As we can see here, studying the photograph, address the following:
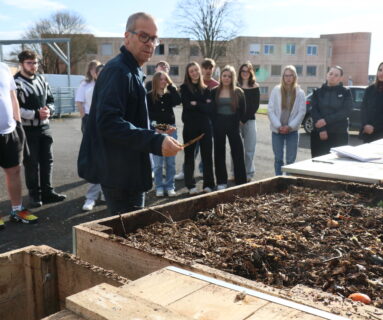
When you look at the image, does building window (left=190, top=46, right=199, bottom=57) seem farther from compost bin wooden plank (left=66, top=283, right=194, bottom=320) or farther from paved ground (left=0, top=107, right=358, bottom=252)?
compost bin wooden plank (left=66, top=283, right=194, bottom=320)

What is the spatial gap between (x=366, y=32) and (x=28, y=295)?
232ft

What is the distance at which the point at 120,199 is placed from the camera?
2594 millimetres

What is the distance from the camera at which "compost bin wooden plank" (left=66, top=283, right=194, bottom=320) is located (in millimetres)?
1037

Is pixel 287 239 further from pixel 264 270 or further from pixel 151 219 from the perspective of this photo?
pixel 151 219

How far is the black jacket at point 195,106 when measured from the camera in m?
6.19

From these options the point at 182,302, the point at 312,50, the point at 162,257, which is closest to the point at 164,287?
the point at 182,302

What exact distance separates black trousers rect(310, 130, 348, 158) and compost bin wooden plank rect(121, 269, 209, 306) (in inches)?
204

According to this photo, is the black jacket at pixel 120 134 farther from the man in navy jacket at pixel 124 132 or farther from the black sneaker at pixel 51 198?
the black sneaker at pixel 51 198

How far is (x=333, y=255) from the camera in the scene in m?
1.92

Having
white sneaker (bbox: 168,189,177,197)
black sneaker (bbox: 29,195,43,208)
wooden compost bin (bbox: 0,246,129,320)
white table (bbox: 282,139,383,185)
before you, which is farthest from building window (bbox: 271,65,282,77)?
wooden compost bin (bbox: 0,246,129,320)

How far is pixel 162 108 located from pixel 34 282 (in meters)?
4.63

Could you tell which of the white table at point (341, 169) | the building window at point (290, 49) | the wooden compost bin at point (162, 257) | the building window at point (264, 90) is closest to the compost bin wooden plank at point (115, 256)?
the wooden compost bin at point (162, 257)

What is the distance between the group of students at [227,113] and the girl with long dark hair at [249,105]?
0.91 ft

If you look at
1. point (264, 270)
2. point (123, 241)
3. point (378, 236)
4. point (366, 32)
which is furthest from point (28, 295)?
point (366, 32)
